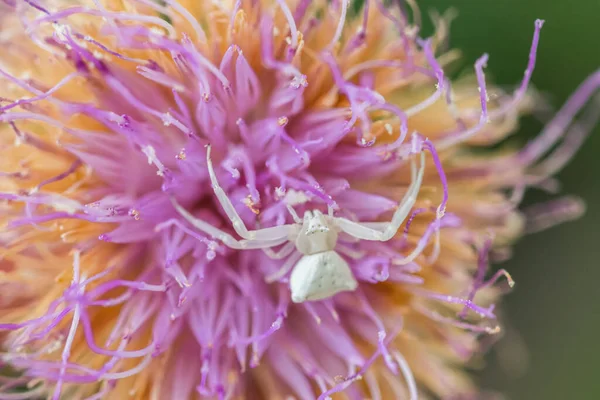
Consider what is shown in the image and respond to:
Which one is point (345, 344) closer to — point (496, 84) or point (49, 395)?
point (49, 395)

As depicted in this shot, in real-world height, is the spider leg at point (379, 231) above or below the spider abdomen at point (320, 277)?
above

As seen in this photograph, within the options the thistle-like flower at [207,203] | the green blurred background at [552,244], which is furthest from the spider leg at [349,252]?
the green blurred background at [552,244]

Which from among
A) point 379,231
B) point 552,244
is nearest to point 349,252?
point 379,231

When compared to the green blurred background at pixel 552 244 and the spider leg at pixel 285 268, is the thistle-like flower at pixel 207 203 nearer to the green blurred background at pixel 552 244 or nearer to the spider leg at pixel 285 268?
the spider leg at pixel 285 268

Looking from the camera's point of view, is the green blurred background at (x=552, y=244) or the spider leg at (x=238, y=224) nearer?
the spider leg at (x=238, y=224)

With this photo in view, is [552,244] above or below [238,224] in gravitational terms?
below

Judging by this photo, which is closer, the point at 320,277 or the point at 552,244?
the point at 320,277

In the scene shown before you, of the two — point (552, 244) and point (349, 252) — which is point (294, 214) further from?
point (552, 244)
